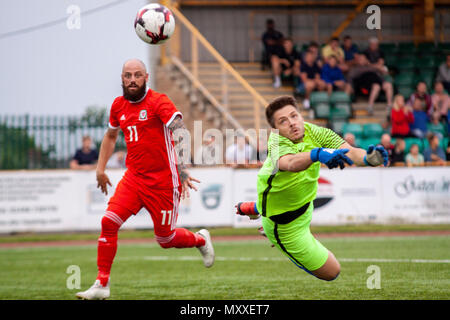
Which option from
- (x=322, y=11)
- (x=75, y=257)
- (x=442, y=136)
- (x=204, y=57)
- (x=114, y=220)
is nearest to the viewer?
(x=114, y=220)

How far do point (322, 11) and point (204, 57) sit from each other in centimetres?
620

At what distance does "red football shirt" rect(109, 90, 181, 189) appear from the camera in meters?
6.85

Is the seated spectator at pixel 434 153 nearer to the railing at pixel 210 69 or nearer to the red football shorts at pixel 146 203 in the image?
the railing at pixel 210 69

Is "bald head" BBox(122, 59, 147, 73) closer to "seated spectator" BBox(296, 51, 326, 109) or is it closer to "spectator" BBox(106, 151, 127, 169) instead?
"spectator" BBox(106, 151, 127, 169)

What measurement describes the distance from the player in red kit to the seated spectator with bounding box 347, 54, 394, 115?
544 inches


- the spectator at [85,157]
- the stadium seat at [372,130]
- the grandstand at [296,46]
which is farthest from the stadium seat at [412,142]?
the spectator at [85,157]

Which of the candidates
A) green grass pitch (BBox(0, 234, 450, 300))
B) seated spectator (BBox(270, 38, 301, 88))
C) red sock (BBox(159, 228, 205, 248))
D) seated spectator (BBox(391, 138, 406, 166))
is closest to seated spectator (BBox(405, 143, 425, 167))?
seated spectator (BBox(391, 138, 406, 166))

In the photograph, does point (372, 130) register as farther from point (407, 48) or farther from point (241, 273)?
point (241, 273)

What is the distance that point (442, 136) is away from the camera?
17828mm

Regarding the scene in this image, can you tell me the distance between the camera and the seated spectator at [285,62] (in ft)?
67.2

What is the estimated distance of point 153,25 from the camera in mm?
7184

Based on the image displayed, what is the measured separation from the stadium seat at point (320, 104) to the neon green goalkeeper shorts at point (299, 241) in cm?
1345
